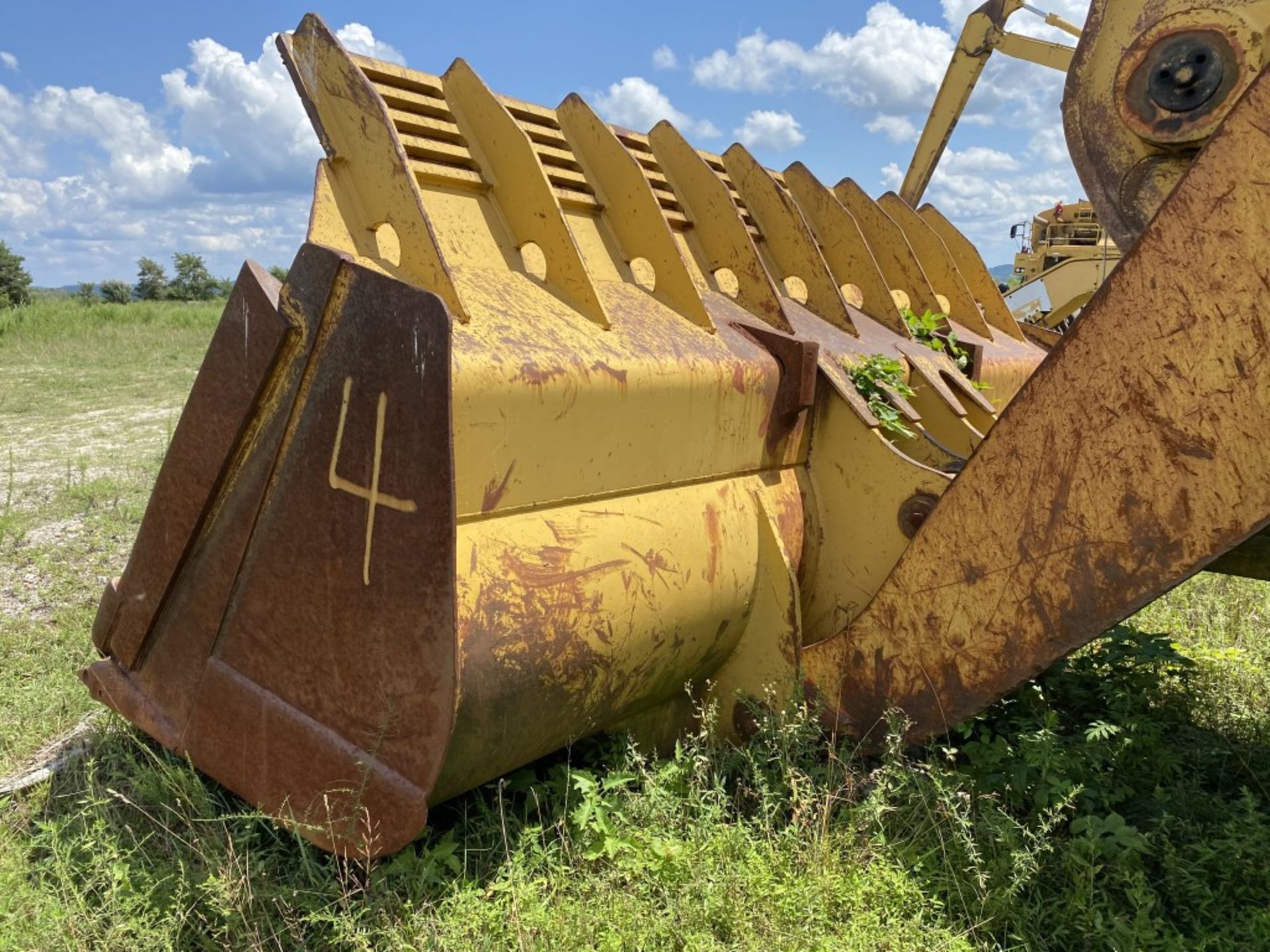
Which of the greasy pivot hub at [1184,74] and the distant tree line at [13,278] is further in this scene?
the distant tree line at [13,278]

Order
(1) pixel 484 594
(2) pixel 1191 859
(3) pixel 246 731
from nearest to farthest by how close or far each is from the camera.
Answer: (1) pixel 484 594
(3) pixel 246 731
(2) pixel 1191 859

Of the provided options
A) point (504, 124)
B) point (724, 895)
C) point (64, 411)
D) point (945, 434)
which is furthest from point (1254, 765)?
point (64, 411)

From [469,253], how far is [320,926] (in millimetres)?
1699

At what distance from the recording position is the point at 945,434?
361 centimetres

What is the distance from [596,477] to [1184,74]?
173 centimetres

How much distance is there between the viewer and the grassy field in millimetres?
2270

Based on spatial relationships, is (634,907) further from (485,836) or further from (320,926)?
(320,926)

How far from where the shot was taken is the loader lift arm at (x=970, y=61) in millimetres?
11031

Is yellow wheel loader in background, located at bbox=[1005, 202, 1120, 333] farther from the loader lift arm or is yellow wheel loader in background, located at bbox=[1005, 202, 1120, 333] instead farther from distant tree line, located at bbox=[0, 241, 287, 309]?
distant tree line, located at bbox=[0, 241, 287, 309]

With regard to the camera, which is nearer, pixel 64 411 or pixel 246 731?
pixel 246 731

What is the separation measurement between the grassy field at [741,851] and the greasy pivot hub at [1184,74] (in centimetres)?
166

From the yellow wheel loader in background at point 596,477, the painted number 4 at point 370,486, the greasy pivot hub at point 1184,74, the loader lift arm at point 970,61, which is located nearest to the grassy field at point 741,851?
the yellow wheel loader in background at point 596,477

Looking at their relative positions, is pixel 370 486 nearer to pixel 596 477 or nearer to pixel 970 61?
pixel 596 477

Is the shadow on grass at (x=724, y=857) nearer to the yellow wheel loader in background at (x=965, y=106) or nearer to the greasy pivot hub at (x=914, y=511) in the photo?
the greasy pivot hub at (x=914, y=511)
